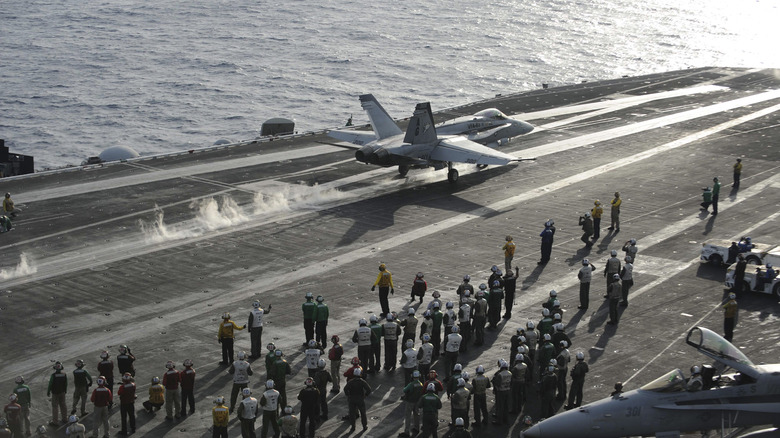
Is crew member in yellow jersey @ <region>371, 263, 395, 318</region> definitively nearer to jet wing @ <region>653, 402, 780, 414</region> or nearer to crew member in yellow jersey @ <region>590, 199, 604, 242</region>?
jet wing @ <region>653, 402, 780, 414</region>

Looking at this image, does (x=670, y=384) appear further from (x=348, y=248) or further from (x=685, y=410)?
(x=348, y=248)

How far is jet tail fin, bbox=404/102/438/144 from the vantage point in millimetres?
44156

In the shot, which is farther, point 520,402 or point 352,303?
point 352,303

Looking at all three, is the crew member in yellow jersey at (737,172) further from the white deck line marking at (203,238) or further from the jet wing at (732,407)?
the jet wing at (732,407)

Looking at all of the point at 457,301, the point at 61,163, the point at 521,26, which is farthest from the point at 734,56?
the point at 457,301

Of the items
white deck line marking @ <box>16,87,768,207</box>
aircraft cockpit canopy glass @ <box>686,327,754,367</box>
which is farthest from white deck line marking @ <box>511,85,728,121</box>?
aircraft cockpit canopy glass @ <box>686,327,754,367</box>

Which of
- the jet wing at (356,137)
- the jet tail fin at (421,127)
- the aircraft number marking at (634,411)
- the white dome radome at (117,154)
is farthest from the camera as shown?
the white dome radome at (117,154)

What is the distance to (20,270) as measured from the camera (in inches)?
1286

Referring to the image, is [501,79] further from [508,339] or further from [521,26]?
[508,339]

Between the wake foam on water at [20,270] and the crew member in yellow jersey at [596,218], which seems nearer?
the wake foam on water at [20,270]

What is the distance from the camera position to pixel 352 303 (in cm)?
2975

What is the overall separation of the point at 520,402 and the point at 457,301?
8454 millimetres

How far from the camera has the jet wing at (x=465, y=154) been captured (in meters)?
44.7

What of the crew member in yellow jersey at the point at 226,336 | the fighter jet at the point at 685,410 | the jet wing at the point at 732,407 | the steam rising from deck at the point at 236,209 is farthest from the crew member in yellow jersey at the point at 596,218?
the jet wing at the point at 732,407
